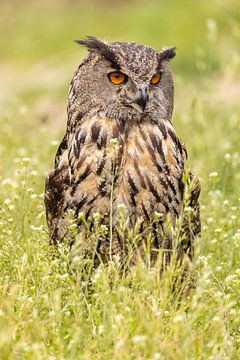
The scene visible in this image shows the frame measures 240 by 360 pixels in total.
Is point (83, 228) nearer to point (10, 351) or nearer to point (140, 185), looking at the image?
point (140, 185)

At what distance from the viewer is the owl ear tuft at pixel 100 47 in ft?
13.6

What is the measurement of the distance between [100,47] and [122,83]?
0.66ft

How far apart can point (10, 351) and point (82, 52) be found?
11.4 metres

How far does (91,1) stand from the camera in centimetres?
1934

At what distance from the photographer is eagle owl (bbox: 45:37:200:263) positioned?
13.1ft

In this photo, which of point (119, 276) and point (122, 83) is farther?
point (122, 83)

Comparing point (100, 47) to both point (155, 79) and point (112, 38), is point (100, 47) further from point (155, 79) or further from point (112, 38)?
point (112, 38)

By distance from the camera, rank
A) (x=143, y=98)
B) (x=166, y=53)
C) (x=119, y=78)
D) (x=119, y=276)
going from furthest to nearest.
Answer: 1. (x=166, y=53)
2. (x=119, y=78)
3. (x=143, y=98)
4. (x=119, y=276)

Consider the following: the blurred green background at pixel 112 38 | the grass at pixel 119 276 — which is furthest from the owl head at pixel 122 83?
the blurred green background at pixel 112 38

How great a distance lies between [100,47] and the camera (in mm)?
4188

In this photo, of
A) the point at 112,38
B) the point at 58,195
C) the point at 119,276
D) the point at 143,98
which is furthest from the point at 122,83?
the point at 112,38

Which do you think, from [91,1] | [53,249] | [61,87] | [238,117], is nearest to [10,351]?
[53,249]

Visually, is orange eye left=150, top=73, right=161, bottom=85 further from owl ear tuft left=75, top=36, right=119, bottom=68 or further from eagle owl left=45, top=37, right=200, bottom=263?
owl ear tuft left=75, top=36, right=119, bottom=68

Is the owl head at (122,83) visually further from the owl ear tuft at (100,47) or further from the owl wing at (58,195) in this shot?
the owl wing at (58,195)
